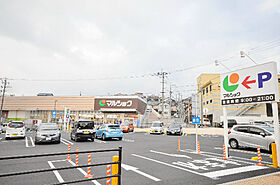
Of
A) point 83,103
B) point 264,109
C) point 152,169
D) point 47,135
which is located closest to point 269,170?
point 152,169

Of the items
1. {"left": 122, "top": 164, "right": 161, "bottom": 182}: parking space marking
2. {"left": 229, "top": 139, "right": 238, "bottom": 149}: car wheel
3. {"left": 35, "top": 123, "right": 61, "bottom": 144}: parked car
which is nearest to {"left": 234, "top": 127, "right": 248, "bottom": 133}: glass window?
{"left": 229, "top": 139, "right": 238, "bottom": 149}: car wheel

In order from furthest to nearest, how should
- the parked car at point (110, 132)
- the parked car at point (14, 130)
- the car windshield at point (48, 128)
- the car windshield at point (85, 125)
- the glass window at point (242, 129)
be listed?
the parked car at point (14, 130) → the parked car at point (110, 132) → the car windshield at point (85, 125) → the car windshield at point (48, 128) → the glass window at point (242, 129)

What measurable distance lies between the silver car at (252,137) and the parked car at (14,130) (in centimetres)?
1939

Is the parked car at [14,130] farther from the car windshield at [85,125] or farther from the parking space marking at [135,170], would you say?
the parking space marking at [135,170]

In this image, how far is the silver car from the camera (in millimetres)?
11078

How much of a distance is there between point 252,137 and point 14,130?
20907mm

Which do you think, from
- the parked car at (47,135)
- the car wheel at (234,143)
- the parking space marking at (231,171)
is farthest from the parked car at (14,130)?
the car wheel at (234,143)

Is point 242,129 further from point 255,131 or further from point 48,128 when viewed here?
point 48,128

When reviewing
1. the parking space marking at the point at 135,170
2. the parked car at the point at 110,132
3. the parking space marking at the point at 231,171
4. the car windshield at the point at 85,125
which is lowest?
the parking space marking at the point at 135,170

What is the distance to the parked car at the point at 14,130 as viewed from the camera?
18469 millimetres

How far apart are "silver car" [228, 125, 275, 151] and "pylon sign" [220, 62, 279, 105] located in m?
3.50

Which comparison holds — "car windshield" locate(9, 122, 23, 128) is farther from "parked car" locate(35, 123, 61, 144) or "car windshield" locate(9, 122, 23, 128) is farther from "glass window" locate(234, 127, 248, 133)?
"glass window" locate(234, 127, 248, 133)

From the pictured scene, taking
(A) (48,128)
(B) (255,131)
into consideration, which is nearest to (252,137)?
(B) (255,131)

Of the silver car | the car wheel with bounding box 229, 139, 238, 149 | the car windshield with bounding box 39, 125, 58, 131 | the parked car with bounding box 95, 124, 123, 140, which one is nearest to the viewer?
the silver car
